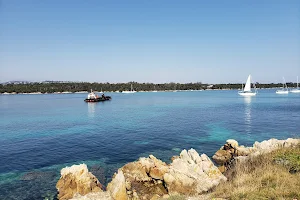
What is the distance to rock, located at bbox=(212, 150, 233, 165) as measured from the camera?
968 inches

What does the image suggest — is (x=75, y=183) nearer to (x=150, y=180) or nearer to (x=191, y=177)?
(x=150, y=180)

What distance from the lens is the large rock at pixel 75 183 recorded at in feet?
55.8

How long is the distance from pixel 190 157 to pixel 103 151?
12.6 meters

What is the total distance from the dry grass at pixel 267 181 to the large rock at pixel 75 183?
9.57 metres

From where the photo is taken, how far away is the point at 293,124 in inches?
1767

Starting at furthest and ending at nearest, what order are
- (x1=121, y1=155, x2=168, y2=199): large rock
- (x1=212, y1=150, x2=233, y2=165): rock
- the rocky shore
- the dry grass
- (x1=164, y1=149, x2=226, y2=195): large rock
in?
(x1=212, y1=150, x2=233, y2=165): rock, (x1=121, y1=155, x2=168, y2=199): large rock, (x1=164, y1=149, x2=226, y2=195): large rock, the rocky shore, the dry grass

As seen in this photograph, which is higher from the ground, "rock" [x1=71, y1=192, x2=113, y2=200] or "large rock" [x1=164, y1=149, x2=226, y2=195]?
"large rock" [x1=164, y1=149, x2=226, y2=195]

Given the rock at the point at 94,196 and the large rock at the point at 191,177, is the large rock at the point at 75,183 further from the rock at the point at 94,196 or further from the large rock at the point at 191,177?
the large rock at the point at 191,177

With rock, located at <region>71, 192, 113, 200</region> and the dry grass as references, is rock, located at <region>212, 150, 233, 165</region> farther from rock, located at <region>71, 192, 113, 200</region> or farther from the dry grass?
rock, located at <region>71, 192, 113, 200</region>

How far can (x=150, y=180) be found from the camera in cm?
1898

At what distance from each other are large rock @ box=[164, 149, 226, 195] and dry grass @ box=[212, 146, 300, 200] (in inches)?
136

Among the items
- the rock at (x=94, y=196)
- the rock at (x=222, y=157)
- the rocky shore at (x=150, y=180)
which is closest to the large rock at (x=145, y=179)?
the rocky shore at (x=150, y=180)

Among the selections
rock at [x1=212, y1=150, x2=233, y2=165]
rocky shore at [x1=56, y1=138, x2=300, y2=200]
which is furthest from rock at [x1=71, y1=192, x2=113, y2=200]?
rock at [x1=212, y1=150, x2=233, y2=165]

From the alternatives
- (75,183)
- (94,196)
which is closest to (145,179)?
(94,196)
